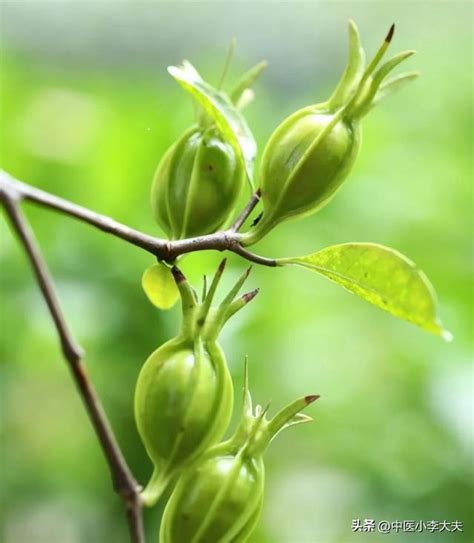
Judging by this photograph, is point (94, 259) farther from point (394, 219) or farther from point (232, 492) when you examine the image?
point (232, 492)

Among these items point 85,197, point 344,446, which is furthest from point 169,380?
point 85,197

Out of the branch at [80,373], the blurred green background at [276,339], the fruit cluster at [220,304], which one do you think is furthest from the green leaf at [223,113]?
the blurred green background at [276,339]

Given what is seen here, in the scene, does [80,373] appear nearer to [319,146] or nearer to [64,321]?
[64,321]

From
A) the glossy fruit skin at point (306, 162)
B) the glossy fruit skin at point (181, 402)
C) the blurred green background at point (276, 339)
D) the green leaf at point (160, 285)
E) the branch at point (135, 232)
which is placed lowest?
the blurred green background at point (276, 339)

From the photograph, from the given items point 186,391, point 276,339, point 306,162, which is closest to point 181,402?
point 186,391

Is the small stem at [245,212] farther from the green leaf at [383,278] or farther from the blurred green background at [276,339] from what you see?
the blurred green background at [276,339]

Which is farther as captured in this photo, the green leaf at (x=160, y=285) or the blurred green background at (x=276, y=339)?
the blurred green background at (x=276, y=339)

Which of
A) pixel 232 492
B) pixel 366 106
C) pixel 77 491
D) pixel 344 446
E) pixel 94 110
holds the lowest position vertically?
pixel 77 491

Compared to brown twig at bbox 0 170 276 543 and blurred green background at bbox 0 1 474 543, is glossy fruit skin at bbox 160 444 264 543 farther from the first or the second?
blurred green background at bbox 0 1 474 543

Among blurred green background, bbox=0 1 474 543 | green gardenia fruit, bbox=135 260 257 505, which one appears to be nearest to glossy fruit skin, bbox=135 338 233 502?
green gardenia fruit, bbox=135 260 257 505
